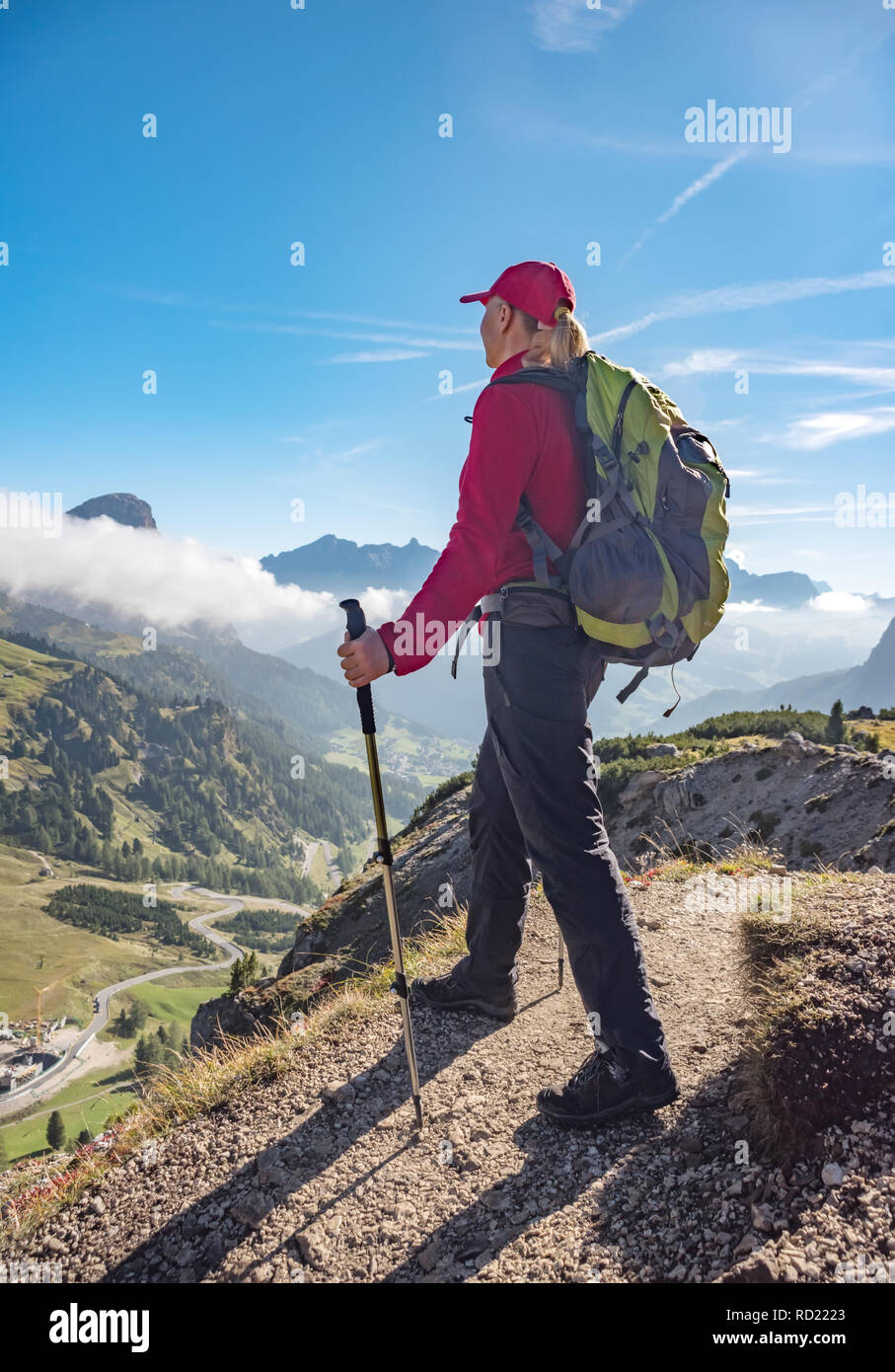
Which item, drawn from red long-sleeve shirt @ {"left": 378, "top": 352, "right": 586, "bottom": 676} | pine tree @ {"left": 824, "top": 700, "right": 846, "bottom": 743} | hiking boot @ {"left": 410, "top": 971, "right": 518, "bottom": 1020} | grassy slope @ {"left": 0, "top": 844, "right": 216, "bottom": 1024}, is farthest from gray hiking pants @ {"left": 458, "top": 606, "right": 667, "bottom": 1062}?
grassy slope @ {"left": 0, "top": 844, "right": 216, "bottom": 1024}

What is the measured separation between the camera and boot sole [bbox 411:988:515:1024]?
17.5 feet

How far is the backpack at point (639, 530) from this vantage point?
12.0 feet

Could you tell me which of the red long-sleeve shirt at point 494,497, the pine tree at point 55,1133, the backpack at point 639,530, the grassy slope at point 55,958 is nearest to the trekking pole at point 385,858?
the red long-sleeve shirt at point 494,497

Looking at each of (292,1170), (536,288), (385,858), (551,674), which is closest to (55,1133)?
(292,1170)

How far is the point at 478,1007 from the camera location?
540cm

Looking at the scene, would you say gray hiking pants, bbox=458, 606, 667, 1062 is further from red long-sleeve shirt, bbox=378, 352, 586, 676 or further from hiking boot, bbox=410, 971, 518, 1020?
hiking boot, bbox=410, 971, 518, 1020

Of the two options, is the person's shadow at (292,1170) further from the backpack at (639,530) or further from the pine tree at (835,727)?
the pine tree at (835,727)

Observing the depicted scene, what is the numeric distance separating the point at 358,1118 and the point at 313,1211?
775 mm

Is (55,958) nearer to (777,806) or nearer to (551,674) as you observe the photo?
(777,806)

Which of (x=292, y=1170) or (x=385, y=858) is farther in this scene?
(x=385, y=858)

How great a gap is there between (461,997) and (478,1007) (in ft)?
0.48

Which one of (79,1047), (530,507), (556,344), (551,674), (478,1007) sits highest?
(556,344)

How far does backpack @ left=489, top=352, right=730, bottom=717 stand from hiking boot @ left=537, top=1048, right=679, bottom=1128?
2.26m
